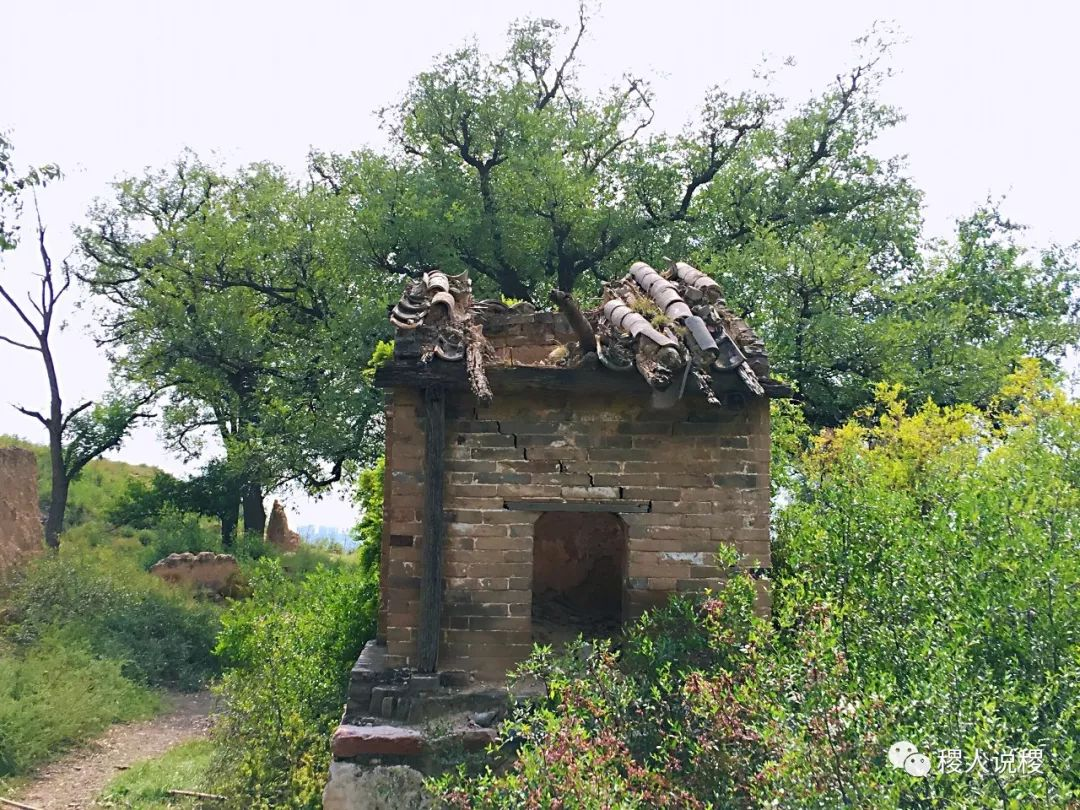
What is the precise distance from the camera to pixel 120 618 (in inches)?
531

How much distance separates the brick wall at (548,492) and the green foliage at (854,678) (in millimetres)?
440

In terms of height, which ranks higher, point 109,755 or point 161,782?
point 161,782

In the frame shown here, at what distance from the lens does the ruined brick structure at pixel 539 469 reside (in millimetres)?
5465

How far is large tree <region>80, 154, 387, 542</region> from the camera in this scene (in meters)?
15.9

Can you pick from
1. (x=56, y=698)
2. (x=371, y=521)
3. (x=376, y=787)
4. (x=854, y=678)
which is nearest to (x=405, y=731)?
(x=376, y=787)

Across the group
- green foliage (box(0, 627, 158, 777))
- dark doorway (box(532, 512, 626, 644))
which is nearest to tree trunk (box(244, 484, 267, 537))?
green foliage (box(0, 627, 158, 777))

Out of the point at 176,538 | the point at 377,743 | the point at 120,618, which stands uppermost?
the point at 176,538

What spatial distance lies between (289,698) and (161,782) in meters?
2.52

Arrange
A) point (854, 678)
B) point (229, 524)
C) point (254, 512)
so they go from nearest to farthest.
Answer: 1. point (854, 678)
2. point (254, 512)
3. point (229, 524)

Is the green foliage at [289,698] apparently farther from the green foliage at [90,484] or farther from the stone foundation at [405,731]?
the green foliage at [90,484]

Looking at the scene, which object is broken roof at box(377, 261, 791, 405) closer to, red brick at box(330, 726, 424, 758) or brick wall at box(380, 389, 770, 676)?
brick wall at box(380, 389, 770, 676)

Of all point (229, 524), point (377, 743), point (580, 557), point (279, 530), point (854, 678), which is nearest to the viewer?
point (854, 678)

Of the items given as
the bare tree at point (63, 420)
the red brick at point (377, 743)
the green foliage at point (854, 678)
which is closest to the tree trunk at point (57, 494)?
the bare tree at point (63, 420)

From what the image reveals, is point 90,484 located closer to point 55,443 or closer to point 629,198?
point 55,443
